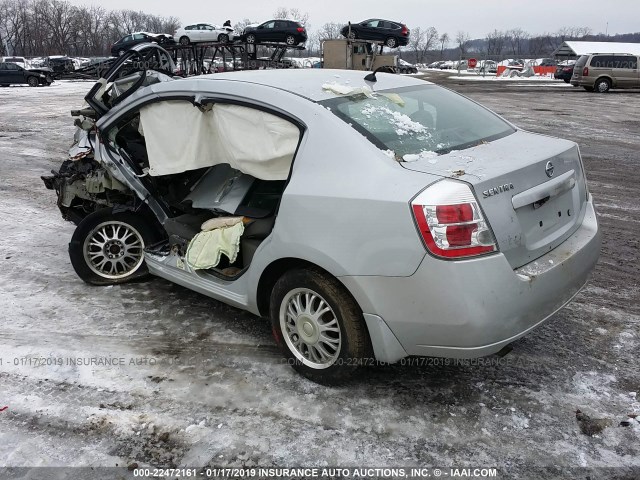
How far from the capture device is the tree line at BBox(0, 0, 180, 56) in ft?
304

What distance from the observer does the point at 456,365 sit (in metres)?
3.32

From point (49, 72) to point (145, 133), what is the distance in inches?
1319

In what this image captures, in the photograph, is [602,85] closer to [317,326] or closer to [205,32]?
[205,32]

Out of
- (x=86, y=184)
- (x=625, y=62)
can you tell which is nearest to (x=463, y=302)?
(x=86, y=184)

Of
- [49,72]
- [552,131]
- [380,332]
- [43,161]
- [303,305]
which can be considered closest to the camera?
[380,332]

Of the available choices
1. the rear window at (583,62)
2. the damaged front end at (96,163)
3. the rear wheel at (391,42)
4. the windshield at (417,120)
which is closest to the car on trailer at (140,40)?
the rear wheel at (391,42)

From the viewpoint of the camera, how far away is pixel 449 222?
2.49 meters

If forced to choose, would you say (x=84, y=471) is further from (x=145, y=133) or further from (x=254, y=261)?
(x=145, y=133)

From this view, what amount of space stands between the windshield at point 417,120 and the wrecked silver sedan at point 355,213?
0.6 inches

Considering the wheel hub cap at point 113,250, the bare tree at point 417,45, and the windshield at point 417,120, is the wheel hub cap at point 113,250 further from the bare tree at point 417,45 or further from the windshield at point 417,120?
the bare tree at point 417,45

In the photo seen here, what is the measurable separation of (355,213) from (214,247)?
126 cm

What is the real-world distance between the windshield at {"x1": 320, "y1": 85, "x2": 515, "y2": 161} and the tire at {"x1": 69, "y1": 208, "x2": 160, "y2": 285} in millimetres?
2064

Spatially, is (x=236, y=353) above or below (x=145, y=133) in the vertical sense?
below

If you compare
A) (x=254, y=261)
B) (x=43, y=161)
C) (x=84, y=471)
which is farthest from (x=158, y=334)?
(x=43, y=161)
